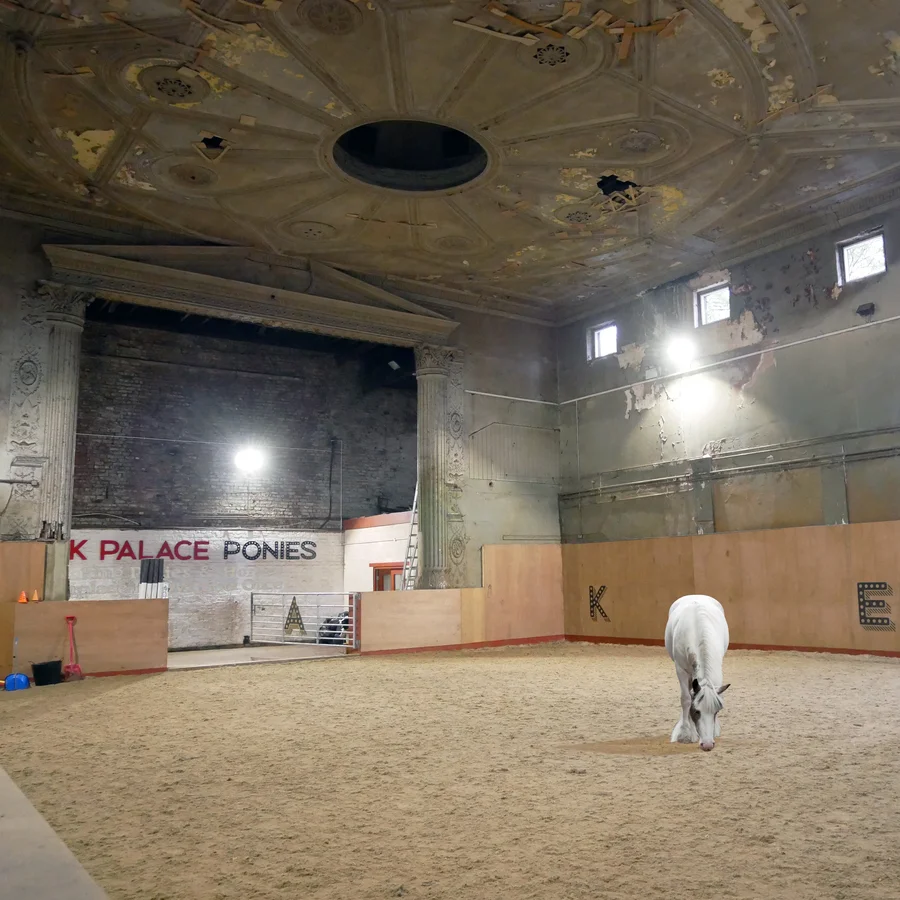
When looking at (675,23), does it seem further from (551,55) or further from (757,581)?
(757,581)

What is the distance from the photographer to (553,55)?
8.22m

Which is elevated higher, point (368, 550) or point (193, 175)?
point (193, 175)

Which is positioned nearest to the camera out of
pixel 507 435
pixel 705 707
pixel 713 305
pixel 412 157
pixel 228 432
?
pixel 705 707

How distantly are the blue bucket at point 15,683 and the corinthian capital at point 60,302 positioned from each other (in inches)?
200

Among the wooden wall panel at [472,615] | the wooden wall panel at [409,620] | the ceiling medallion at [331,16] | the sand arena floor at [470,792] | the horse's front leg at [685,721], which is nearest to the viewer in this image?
the sand arena floor at [470,792]

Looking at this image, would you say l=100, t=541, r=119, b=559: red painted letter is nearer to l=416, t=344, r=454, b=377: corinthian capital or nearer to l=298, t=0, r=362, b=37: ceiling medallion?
l=416, t=344, r=454, b=377: corinthian capital

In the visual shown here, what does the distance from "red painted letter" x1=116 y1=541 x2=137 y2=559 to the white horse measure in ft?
42.1

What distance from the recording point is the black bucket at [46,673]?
968cm

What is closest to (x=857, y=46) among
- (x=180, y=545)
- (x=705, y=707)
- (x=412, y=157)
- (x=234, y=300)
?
(x=412, y=157)

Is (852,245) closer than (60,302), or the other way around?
(60,302)

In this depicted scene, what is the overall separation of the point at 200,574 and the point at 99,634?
5.97 metres

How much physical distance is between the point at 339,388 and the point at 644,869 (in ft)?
53.9

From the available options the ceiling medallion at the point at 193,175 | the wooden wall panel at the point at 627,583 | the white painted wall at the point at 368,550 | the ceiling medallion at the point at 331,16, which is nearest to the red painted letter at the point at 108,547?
the white painted wall at the point at 368,550

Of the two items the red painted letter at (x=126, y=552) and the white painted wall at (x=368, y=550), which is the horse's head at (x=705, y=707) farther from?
the red painted letter at (x=126, y=552)
